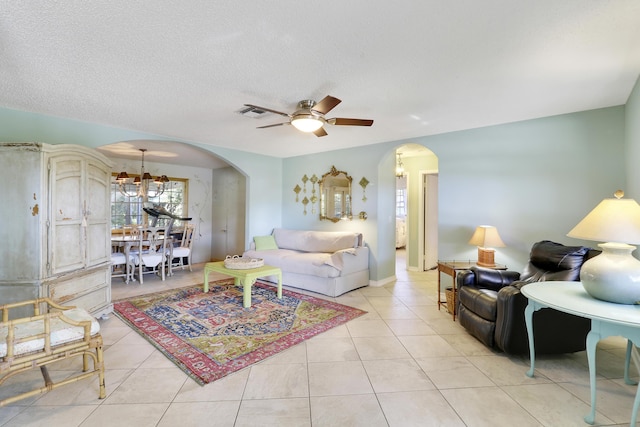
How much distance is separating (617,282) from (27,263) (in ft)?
14.9

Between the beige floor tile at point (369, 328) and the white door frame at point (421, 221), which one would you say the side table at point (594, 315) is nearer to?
the beige floor tile at point (369, 328)

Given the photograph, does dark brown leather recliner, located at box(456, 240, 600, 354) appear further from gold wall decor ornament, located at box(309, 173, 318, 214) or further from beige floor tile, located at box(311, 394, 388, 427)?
gold wall decor ornament, located at box(309, 173, 318, 214)

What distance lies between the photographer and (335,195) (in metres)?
5.47

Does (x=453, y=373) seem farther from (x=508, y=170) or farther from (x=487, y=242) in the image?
(x=508, y=170)

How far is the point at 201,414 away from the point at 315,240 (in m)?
3.61

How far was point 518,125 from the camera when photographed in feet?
12.0

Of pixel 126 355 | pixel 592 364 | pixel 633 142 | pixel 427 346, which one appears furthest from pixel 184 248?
pixel 633 142

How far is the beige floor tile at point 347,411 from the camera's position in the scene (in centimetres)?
174

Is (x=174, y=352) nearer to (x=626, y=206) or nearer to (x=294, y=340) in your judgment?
(x=294, y=340)

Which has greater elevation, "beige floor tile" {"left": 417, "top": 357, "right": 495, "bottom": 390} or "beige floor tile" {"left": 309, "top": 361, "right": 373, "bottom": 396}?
"beige floor tile" {"left": 417, "top": 357, "right": 495, "bottom": 390}

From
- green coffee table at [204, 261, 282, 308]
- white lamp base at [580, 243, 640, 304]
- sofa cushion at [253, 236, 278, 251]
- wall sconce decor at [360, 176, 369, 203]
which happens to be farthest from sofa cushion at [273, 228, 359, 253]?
white lamp base at [580, 243, 640, 304]

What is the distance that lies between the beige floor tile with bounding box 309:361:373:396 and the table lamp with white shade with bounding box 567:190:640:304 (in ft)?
5.36

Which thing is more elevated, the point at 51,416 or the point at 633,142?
the point at 633,142

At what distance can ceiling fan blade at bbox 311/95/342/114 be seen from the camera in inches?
95.0
